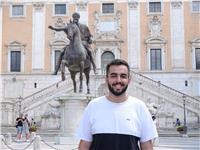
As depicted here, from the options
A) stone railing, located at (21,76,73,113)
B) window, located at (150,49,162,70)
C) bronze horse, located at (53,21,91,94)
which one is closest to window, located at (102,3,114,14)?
window, located at (150,49,162,70)

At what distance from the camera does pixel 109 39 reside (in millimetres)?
38438

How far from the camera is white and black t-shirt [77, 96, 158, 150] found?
3.29 m

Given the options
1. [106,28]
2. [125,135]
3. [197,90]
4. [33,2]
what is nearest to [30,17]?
[33,2]

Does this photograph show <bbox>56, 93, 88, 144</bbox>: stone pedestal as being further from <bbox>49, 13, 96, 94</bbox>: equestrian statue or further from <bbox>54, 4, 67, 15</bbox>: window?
<bbox>54, 4, 67, 15</bbox>: window

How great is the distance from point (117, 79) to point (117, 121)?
331 mm

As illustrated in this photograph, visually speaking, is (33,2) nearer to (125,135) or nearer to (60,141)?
(60,141)

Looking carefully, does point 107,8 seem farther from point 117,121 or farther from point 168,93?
point 117,121

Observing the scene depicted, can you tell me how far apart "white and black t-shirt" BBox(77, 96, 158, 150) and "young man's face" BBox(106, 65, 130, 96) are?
0.10 metres

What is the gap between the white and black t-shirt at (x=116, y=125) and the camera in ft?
10.8

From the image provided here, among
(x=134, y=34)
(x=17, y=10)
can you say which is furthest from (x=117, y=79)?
(x=17, y=10)

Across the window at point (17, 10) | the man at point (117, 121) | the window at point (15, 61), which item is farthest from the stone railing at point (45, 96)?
the man at point (117, 121)

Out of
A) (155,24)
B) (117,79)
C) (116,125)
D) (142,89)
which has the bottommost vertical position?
(116,125)

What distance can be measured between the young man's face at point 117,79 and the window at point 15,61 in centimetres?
3593

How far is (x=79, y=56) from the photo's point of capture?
1315 cm
